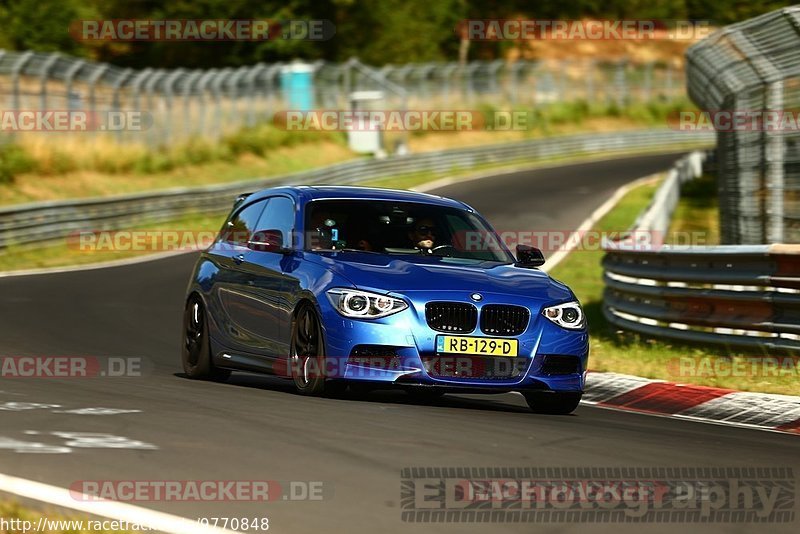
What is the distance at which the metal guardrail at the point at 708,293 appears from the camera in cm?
1240

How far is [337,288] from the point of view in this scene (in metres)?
9.71

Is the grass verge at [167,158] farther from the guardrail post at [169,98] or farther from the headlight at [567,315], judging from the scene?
the headlight at [567,315]

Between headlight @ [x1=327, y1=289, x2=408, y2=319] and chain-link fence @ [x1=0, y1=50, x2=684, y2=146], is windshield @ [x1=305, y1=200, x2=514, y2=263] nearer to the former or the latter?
headlight @ [x1=327, y1=289, x2=408, y2=319]

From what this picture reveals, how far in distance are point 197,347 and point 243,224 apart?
3.47 ft

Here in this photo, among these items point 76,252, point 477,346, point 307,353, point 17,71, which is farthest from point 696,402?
point 17,71

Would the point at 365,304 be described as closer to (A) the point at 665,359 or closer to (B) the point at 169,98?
(A) the point at 665,359

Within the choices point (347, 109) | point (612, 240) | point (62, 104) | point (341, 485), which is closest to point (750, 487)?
point (341, 485)

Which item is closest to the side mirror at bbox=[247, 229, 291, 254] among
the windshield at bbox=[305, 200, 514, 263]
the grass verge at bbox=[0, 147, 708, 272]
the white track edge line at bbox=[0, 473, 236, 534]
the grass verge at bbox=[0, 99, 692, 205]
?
the windshield at bbox=[305, 200, 514, 263]

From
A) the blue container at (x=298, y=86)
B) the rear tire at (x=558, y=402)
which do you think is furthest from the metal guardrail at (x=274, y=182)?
the rear tire at (x=558, y=402)

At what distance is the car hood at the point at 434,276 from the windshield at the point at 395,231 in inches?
11.3

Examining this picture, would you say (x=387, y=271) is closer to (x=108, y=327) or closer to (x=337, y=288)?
(x=337, y=288)

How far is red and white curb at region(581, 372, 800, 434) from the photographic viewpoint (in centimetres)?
1009

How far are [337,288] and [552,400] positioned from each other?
1.75m

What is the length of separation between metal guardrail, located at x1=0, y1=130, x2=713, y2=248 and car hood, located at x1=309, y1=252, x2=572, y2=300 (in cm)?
1811
